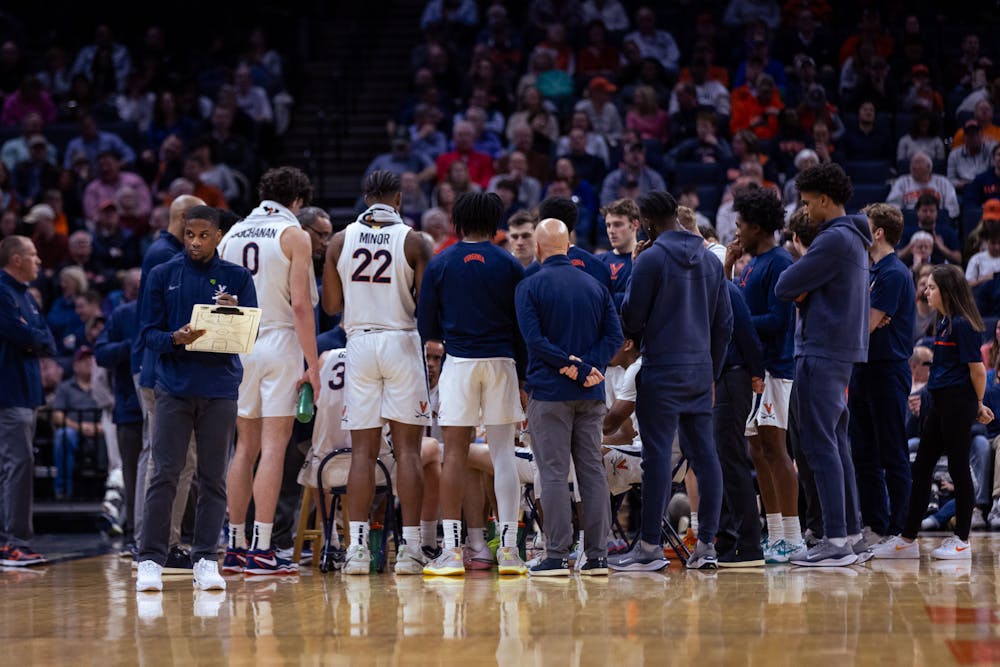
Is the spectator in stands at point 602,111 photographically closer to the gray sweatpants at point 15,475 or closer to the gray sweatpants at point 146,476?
the gray sweatpants at point 146,476

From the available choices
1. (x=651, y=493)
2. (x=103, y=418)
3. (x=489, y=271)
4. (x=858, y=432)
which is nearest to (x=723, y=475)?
(x=651, y=493)

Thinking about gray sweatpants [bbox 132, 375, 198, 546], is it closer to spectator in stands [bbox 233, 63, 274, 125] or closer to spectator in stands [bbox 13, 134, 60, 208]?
spectator in stands [bbox 13, 134, 60, 208]

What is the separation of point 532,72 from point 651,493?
897 cm

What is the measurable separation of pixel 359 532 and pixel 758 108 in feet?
27.3

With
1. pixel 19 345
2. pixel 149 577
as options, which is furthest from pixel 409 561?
pixel 19 345

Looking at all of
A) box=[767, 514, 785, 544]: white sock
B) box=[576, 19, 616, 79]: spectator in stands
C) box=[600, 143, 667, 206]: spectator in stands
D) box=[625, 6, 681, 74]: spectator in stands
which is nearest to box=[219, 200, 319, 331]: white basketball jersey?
box=[767, 514, 785, 544]: white sock

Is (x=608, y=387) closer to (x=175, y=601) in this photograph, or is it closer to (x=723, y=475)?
(x=723, y=475)

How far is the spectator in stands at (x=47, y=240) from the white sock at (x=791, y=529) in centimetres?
897

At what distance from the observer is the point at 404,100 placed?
15336 mm

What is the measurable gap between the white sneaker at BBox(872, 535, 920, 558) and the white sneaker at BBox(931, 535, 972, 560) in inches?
4.2

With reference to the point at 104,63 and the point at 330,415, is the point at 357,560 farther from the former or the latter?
the point at 104,63

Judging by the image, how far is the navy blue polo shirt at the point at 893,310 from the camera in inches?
292

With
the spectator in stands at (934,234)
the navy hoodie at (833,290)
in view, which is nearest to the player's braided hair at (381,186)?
the navy hoodie at (833,290)

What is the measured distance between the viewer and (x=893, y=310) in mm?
7406
